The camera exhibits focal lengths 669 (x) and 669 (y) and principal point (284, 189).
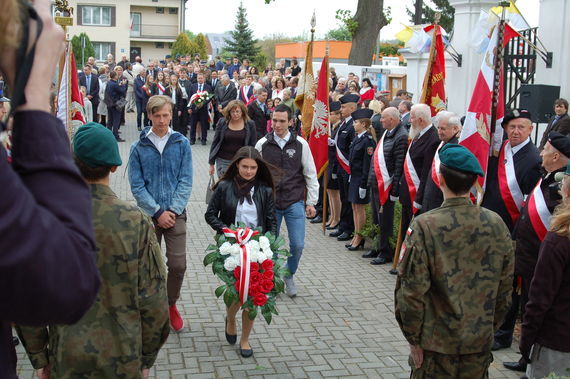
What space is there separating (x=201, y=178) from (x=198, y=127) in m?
8.08

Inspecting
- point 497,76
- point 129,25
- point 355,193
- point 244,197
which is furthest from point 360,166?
point 129,25

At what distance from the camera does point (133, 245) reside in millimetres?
3500

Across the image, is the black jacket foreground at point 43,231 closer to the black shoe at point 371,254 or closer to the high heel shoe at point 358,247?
the black shoe at point 371,254

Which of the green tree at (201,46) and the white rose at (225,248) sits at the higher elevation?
the green tree at (201,46)

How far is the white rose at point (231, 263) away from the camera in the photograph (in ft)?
18.9

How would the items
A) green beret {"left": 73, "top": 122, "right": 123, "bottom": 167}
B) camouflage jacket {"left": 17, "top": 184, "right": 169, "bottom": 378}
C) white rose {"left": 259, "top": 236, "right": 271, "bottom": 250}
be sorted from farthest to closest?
white rose {"left": 259, "top": 236, "right": 271, "bottom": 250}, green beret {"left": 73, "top": 122, "right": 123, "bottom": 167}, camouflage jacket {"left": 17, "top": 184, "right": 169, "bottom": 378}

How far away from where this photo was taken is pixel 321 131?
1055 centimetres

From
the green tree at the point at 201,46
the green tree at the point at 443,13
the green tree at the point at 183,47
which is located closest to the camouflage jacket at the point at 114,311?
the green tree at the point at 443,13

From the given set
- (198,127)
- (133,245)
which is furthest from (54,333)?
(198,127)

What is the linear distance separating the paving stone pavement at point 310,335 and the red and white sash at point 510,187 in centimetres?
137

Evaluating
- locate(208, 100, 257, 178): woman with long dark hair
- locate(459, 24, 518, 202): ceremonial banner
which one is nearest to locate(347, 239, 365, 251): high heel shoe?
locate(208, 100, 257, 178): woman with long dark hair

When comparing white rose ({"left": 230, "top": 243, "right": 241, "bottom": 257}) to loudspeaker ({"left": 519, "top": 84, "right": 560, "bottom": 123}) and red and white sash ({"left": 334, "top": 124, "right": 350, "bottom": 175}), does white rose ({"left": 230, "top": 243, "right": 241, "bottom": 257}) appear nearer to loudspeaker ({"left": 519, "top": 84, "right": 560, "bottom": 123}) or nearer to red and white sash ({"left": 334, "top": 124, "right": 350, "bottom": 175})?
red and white sash ({"left": 334, "top": 124, "right": 350, "bottom": 175})

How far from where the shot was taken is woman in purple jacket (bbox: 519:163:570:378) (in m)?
4.34

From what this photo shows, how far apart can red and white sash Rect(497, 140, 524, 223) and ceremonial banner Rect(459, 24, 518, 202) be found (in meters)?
0.25
